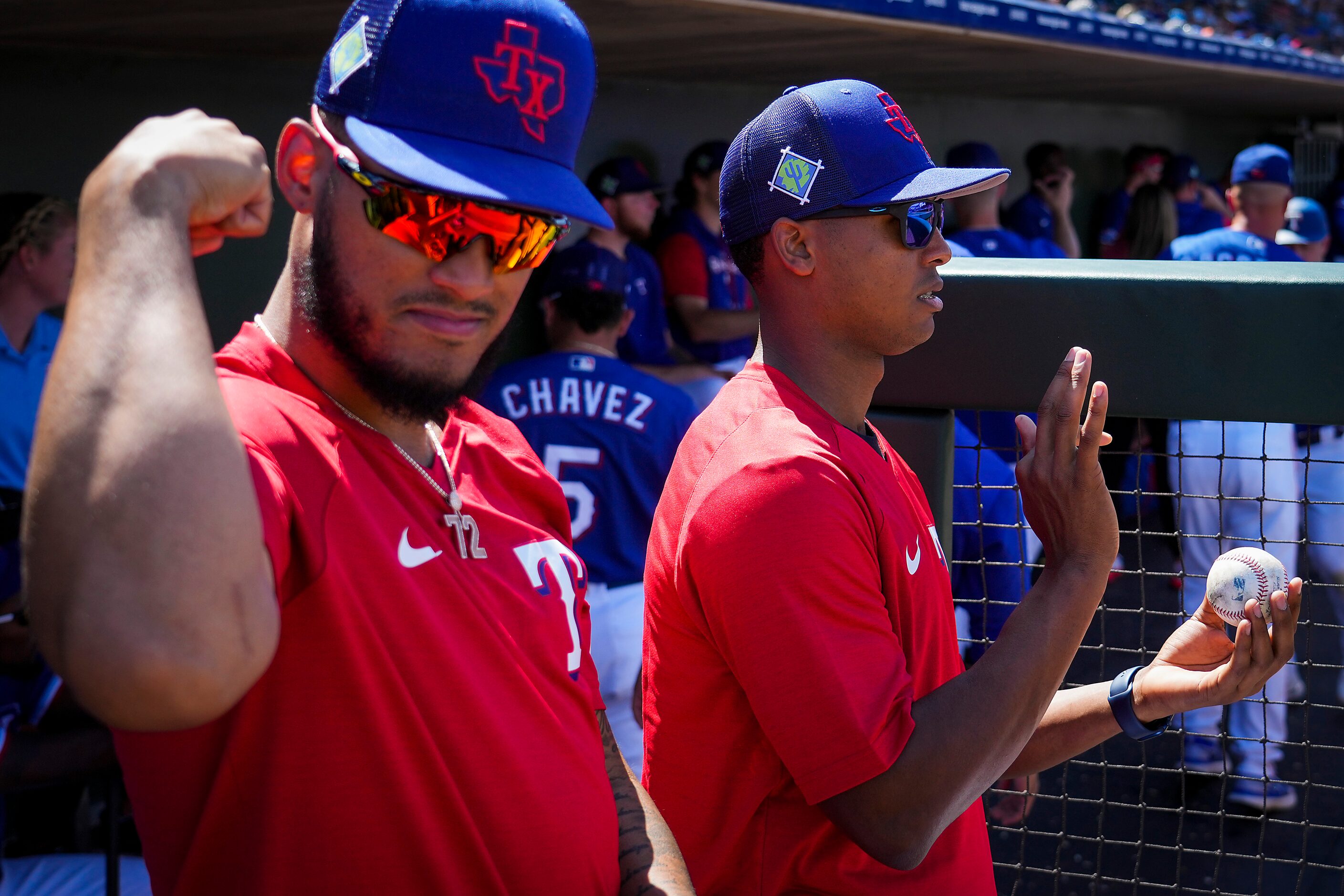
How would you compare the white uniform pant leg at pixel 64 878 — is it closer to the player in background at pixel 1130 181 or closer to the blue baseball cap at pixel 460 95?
the blue baseball cap at pixel 460 95

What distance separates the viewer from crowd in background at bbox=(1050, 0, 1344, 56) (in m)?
9.16

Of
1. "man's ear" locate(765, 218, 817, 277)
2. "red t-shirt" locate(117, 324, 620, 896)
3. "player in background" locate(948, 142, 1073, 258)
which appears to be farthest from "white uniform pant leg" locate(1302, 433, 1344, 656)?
"red t-shirt" locate(117, 324, 620, 896)

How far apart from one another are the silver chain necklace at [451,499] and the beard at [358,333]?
35mm

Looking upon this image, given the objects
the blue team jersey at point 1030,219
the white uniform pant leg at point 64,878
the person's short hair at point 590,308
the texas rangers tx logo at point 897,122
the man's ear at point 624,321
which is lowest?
the white uniform pant leg at point 64,878

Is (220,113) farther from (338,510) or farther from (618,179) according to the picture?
(338,510)

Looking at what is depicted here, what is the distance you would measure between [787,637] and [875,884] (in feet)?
1.31

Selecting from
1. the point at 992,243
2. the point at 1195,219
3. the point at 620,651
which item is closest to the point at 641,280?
the point at 992,243

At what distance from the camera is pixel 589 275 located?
176 inches

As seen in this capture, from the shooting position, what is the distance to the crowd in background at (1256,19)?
916cm

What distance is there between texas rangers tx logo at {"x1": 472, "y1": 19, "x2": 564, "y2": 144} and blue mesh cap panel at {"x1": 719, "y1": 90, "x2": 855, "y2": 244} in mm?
637

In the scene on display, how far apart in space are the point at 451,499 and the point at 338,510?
0.67ft

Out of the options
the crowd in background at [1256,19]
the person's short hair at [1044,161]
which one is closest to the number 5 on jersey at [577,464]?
the crowd in background at [1256,19]

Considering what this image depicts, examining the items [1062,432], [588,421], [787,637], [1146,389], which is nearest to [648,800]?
[787,637]

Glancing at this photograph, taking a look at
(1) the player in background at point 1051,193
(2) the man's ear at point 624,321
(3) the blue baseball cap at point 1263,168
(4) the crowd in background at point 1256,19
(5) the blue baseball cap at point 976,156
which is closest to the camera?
(2) the man's ear at point 624,321
